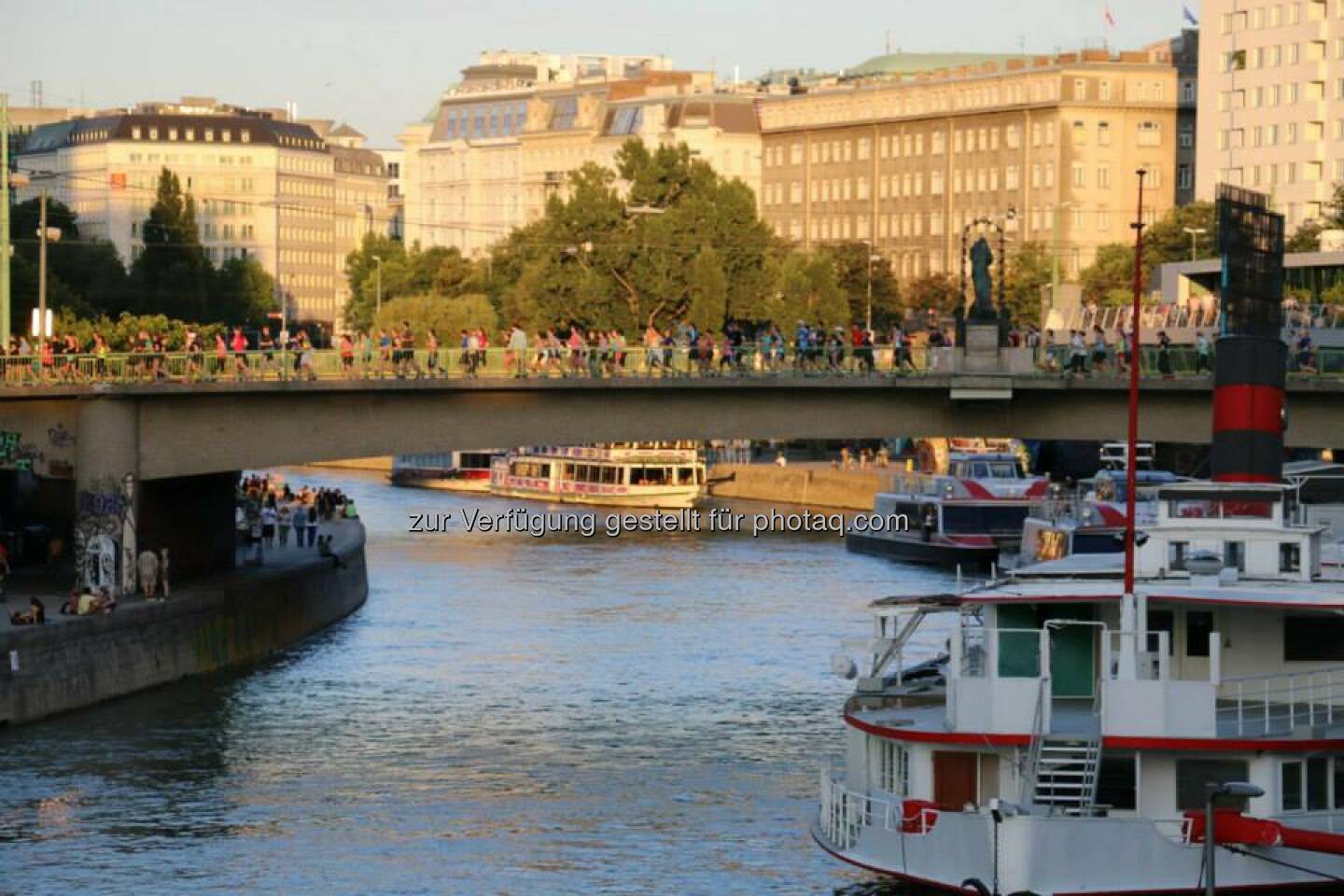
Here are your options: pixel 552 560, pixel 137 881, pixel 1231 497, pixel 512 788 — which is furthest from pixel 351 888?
pixel 552 560

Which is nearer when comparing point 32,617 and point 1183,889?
point 1183,889

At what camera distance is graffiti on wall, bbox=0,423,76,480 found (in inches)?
2594

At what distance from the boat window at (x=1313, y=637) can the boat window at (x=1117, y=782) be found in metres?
3.07

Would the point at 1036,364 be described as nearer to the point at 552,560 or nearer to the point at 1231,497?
the point at 1231,497

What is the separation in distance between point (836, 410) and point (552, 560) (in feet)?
99.0

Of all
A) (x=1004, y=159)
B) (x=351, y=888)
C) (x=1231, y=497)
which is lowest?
(x=351, y=888)

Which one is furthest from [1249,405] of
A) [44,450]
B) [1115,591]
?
[44,450]

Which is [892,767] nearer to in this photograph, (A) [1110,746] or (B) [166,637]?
(A) [1110,746]

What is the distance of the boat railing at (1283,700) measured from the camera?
37625 millimetres

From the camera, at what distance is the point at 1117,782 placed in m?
37.2

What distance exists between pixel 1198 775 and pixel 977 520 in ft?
197

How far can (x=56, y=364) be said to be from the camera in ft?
215

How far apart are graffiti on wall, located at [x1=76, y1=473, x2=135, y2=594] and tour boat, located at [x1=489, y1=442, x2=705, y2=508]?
2408 inches

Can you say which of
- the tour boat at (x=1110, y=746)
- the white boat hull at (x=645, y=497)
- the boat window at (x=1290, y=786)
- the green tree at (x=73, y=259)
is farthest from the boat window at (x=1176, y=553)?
the green tree at (x=73, y=259)
